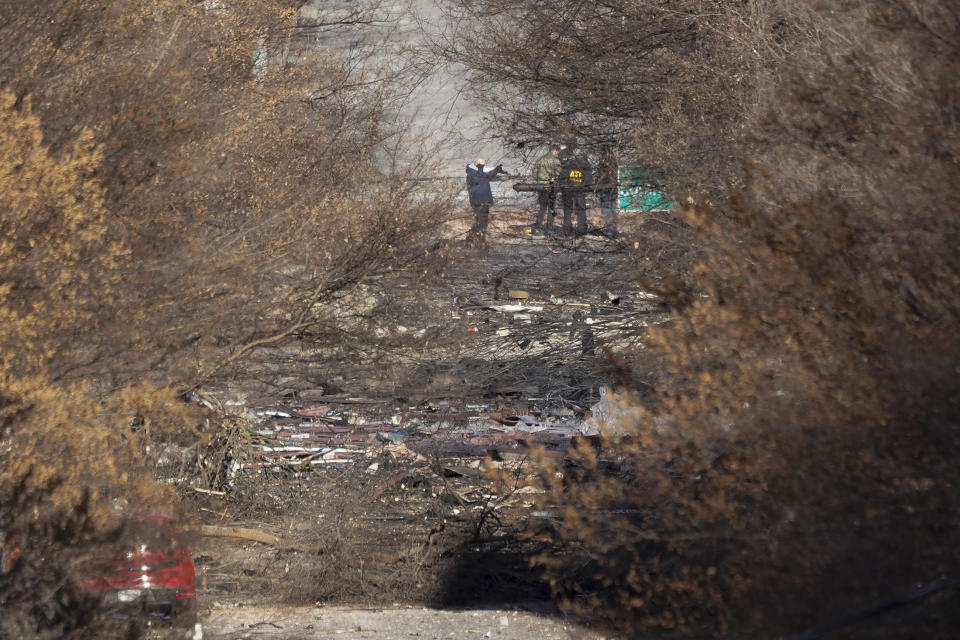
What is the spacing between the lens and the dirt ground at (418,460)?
8.87m

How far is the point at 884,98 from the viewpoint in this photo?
7180 mm

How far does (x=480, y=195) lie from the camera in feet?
61.8

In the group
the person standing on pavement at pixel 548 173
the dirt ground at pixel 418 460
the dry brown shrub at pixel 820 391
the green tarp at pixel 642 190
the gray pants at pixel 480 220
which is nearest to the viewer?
the dry brown shrub at pixel 820 391

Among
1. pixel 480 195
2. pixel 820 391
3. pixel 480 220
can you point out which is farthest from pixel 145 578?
pixel 480 195

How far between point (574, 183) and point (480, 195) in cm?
225

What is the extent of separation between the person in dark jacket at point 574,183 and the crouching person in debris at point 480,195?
1.36m

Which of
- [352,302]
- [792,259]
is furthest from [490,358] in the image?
[792,259]

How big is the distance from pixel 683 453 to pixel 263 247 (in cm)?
772

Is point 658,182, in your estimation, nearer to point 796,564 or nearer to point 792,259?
point 792,259

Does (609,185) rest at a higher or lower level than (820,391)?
lower

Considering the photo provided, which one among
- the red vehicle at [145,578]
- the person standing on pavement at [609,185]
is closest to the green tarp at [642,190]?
the person standing on pavement at [609,185]

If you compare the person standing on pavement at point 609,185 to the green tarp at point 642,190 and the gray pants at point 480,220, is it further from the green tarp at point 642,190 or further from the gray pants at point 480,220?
the gray pants at point 480,220

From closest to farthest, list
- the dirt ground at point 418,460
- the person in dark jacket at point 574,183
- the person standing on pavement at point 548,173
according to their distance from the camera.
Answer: the dirt ground at point 418,460
the person in dark jacket at point 574,183
the person standing on pavement at point 548,173

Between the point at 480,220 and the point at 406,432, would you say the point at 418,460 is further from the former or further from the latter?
the point at 480,220
